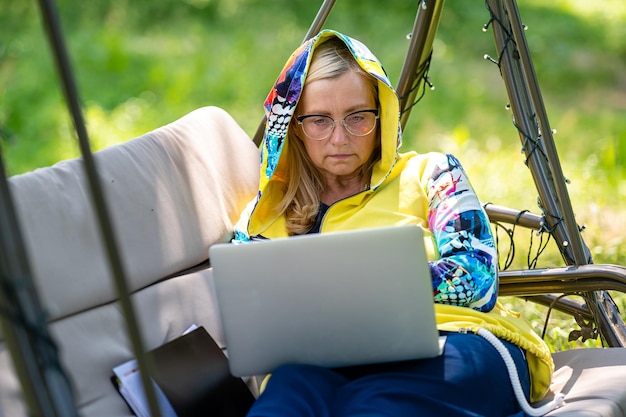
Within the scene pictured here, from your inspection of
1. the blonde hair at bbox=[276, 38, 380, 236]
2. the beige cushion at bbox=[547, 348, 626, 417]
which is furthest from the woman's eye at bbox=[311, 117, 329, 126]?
the beige cushion at bbox=[547, 348, 626, 417]

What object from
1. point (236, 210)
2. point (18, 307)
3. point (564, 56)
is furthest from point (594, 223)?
point (564, 56)

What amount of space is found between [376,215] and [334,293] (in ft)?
2.11

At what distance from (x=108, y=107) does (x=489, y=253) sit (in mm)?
6724

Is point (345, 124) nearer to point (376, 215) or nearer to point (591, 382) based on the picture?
point (376, 215)

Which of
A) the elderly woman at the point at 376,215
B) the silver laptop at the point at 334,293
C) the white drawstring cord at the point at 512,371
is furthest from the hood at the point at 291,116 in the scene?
the silver laptop at the point at 334,293

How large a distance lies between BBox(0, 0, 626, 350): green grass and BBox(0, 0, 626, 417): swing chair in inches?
133

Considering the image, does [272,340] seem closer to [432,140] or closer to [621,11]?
[432,140]

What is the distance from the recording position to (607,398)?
237cm

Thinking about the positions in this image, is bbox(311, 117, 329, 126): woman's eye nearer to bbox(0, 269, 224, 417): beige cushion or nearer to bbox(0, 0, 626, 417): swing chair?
bbox(0, 0, 626, 417): swing chair

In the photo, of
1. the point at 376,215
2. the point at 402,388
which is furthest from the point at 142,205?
the point at 402,388

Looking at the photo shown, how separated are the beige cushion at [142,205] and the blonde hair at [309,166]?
24cm

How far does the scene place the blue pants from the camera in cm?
206

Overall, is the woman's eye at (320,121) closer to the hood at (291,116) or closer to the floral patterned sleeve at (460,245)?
the hood at (291,116)

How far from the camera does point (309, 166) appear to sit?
2809 mm
